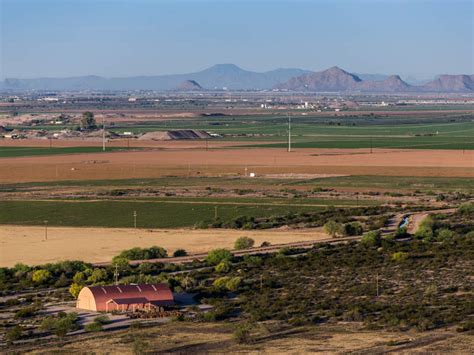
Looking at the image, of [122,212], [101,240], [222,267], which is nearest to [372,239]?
[222,267]

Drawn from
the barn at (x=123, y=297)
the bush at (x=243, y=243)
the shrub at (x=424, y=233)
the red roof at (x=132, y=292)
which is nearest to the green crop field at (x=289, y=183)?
the shrub at (x=424, y=233)

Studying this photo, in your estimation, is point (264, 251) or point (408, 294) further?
point (264, 251)

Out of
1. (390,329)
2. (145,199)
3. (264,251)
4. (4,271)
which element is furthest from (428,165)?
(390,329)

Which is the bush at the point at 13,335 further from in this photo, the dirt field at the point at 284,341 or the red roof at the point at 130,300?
the red roof at the point at 130,300

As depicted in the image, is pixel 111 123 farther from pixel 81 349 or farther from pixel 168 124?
pixel 81 349

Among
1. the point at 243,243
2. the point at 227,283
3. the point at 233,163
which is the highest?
the point at 227,283

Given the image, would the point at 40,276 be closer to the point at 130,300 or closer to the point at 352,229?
the point at 130,300

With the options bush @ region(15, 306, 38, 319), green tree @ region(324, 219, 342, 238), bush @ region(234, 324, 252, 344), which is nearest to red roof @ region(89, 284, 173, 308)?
bush @ region(15, 306, 38, 319)
